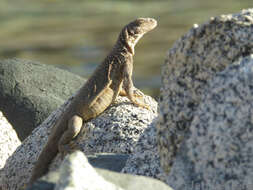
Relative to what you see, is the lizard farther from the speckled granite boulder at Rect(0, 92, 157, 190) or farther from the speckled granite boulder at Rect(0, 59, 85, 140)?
the speckled granite boulder at Rect(0, 59, 85, 140)

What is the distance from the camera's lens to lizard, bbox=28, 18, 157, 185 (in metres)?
8.08

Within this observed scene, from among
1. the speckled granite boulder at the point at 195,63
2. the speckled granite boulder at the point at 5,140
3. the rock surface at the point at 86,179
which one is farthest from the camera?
the speckled granite boulder at the point at 5,140

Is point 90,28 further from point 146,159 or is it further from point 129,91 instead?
point 146,159

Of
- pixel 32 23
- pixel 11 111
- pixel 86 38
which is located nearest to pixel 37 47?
pixel 86 38

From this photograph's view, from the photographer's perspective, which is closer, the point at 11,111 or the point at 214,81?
the point at 214,81

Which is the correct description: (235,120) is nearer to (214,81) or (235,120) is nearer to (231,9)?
(214,81)

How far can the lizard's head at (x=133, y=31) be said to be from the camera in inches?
369

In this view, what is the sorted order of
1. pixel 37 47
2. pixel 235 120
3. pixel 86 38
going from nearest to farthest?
pixel 235 120
pixel 37 47
pixel 86 38

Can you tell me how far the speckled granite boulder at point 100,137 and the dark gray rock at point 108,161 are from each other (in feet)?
3.07

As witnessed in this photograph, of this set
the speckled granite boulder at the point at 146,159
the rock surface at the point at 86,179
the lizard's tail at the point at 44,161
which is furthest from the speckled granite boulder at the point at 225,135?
the lizard's tail at the point at 44,161

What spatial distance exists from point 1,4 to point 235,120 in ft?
127

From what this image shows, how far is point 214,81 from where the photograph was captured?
4.98 meters

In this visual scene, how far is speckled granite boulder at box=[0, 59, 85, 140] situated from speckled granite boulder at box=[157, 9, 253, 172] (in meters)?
5.04

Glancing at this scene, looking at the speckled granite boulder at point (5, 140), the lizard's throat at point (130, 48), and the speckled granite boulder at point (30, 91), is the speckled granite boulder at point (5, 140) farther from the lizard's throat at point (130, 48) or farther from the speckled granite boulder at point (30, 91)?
the lizard's throat at point (130, 48)
